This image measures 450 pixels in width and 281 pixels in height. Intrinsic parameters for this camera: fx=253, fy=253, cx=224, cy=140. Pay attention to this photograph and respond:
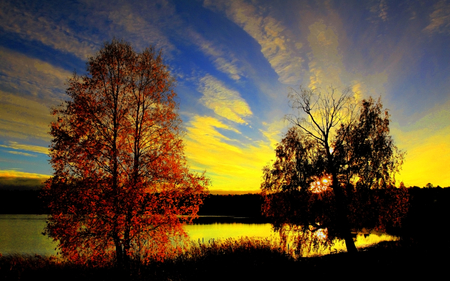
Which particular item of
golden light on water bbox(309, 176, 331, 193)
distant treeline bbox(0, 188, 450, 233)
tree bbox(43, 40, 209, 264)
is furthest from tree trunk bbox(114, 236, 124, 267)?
distant treeline bbox(0, 188, 450, 233)

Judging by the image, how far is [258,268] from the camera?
16.5m

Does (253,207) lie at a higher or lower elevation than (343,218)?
lower

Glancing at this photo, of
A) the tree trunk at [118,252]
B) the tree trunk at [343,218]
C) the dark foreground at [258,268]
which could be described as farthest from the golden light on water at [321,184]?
the tree trunk at [118,252]

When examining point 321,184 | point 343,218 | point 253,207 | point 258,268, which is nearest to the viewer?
point 258,268

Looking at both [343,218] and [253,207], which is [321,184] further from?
[253,207]

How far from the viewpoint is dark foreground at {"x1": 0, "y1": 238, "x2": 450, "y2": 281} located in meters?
14.2

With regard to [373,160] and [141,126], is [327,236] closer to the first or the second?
[373,160]

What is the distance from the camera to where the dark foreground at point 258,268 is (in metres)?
14.2

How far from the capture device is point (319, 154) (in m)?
20.0

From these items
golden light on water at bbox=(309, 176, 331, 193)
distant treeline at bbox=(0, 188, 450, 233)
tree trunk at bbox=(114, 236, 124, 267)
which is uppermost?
golden light on water at bbox=(309, 176, 331, 193)

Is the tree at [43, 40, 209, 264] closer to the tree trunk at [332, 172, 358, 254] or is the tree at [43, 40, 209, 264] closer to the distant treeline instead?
the tree trunk at [332, 172, 358, 254]

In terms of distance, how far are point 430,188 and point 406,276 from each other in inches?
3087

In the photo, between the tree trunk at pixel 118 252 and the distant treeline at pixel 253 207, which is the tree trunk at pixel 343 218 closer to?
the tree trunk at pixel 118 252

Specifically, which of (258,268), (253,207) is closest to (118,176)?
(258,268)
